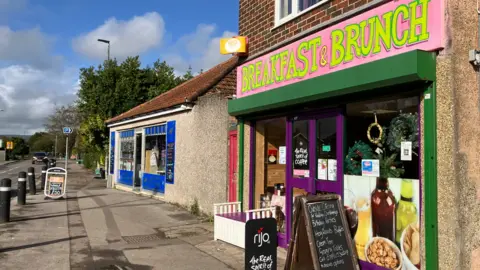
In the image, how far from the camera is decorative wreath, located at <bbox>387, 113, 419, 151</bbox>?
455 centimetres

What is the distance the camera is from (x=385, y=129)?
4.97 meters

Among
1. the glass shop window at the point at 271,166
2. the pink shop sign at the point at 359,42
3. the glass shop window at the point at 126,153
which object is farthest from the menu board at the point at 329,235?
the glass shop window at the point at 126,153

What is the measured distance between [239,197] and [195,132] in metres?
3.14

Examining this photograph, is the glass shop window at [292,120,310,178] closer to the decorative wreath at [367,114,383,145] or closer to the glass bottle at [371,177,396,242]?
the decorative wreath at [367,114,383,145]

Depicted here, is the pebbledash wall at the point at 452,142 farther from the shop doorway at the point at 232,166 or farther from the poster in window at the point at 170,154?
the poster in window at the point at 170,154

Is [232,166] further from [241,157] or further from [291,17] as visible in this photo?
[291,17]

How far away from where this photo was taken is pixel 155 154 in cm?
1399

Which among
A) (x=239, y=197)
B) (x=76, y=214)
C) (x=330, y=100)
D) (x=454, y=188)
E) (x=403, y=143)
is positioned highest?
(x=330, y=100)

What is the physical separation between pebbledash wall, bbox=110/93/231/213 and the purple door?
275cm

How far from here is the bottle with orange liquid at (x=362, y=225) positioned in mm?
5113

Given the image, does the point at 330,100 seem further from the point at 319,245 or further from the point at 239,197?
the point at 239,197

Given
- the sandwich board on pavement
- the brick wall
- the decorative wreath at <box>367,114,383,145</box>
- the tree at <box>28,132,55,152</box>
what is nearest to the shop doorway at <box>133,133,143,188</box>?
the sandwich board on pavement

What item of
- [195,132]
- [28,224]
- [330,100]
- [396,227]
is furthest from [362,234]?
[28,224]

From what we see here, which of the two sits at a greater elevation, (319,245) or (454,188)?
(454,188)
